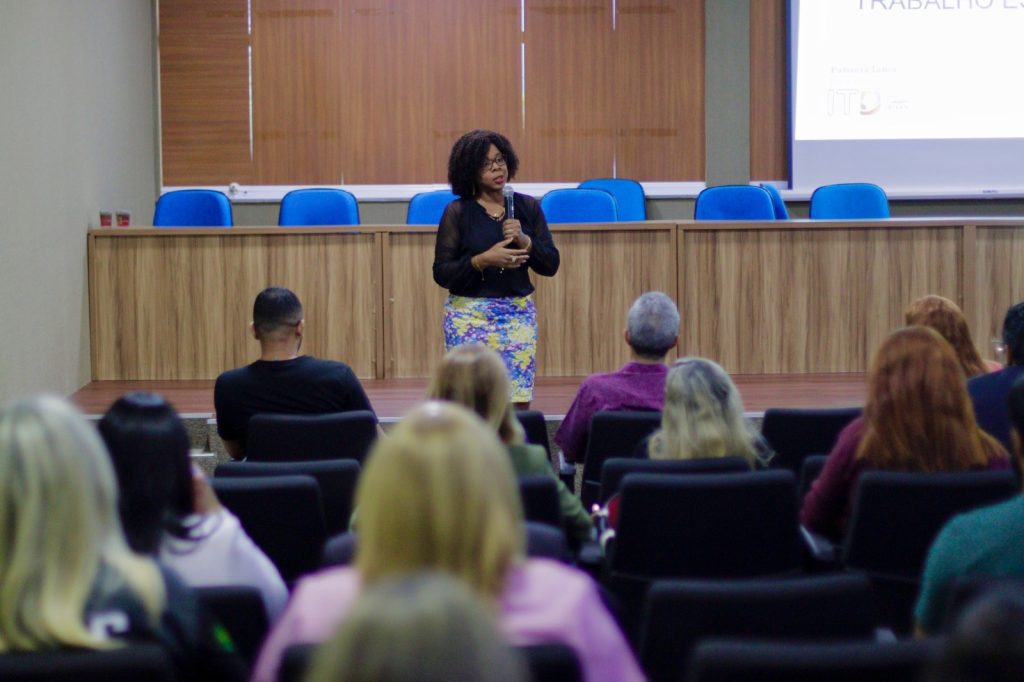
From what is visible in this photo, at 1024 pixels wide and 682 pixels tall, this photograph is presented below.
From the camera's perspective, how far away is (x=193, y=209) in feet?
25.7

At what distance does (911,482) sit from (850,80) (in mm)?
7430

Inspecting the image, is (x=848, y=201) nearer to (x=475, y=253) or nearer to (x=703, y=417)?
(x=475, y=253)

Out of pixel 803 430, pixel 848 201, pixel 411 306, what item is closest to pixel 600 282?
pixel 411 306

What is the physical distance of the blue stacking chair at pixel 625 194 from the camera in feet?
29.0

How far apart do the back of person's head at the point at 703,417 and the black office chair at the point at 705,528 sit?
0.37 metres

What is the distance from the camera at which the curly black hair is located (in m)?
4.81

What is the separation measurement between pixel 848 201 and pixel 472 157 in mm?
4367

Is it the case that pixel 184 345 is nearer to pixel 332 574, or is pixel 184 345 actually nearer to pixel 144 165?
pixel 144 165

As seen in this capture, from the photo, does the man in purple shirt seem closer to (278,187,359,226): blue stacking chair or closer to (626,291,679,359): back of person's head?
(626,291,679,359): back of person's head

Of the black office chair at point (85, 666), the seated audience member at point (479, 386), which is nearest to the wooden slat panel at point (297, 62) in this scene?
the seated audience member at point (479, 386)

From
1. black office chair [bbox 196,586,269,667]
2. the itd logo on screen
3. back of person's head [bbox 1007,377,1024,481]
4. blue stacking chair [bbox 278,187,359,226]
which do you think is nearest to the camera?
black office chair [bbox 196,586,269,667]

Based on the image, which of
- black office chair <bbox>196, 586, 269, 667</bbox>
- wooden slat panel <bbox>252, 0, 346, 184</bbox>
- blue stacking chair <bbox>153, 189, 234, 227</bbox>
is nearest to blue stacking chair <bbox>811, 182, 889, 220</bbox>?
wooden slat panel <bbox>252, 0, 346, 184</bbox>

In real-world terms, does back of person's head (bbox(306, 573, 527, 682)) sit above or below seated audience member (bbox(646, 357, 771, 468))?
above

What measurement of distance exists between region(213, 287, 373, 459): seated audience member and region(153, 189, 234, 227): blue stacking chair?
383 cm
